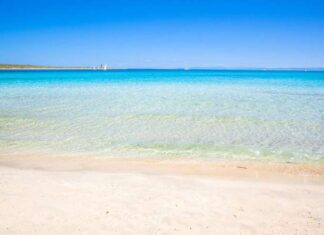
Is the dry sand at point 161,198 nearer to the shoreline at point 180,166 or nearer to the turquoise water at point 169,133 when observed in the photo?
the shoreline at point 180,166

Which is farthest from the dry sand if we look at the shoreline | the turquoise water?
the turquoise water

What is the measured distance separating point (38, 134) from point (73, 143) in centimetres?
174

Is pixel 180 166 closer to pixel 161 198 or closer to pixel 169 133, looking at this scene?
pixel 161 198

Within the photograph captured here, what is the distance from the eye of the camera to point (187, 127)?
37.6 feet

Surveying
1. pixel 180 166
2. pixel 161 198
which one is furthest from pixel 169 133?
pixel 161 198

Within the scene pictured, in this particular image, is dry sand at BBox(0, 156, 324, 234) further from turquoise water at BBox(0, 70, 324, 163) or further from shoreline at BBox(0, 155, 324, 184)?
turquoise water at BBox(0, 70, 324, 163)

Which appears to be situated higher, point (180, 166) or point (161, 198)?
point (161, 198)

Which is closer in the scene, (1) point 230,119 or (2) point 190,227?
(2) point 190,227

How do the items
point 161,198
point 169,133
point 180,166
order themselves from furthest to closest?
point 169,133 < point 180,166 < point 161,198

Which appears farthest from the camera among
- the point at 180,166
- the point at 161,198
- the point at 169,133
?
the point at 169,133

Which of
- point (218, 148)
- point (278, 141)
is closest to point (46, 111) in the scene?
point (218, 148)

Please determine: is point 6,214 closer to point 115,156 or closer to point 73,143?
point 115,156

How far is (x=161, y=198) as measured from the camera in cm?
495

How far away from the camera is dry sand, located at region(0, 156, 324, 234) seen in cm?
406
